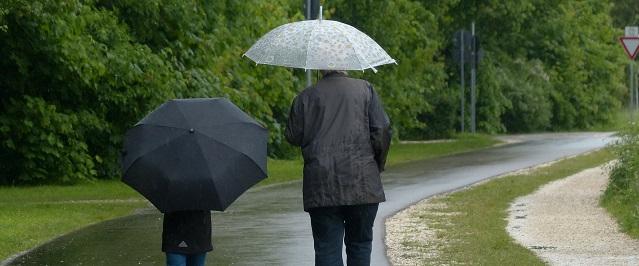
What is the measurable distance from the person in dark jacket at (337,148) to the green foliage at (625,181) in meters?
7.73

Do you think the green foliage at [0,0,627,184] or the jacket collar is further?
the green foliage at [0,0,627,184]

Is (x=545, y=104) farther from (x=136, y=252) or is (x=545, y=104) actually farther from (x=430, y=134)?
(x=136, y=252)

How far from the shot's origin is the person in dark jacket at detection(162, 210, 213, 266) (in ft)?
29.1

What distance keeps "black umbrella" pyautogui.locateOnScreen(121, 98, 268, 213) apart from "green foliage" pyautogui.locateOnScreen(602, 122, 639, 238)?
7994 mm

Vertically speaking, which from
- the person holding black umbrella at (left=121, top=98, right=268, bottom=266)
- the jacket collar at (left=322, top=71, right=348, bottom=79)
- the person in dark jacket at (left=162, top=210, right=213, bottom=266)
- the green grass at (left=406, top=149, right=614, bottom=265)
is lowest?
the green grass at (left=406, top=149, right=614, bottom=265)

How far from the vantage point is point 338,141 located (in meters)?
8.67

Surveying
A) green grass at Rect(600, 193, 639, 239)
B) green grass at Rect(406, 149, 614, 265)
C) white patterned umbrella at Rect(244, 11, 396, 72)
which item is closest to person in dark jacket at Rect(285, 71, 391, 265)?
white patterned umbrella at Rect(244, 11, 396, 72)

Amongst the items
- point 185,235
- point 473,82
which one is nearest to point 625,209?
point 185,235

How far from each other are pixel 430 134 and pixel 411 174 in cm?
1792

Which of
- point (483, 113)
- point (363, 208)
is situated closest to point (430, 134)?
point (483, 113)

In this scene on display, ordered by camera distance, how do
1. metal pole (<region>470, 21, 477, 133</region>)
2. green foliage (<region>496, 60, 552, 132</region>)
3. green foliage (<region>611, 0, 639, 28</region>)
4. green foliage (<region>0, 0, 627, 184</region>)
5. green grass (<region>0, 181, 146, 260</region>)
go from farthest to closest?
green foliage (<region>611, 0, 639, 28</region>) → green foliage (<region>496, 60, 552, 132</region>) → metal pole (<region>470, 21, 477, 133</region>) → green foliage (<region>0, 0, 627, 184</region>) → green grass (<region>0, 181, 146, 260</region>)

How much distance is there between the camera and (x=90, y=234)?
15773 mm

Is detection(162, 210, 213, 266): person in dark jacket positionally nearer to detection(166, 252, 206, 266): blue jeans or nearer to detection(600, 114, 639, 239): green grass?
detection(166, 252, 206, 266): blue jeans

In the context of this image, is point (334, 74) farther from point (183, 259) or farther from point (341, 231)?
point (183, 259)
